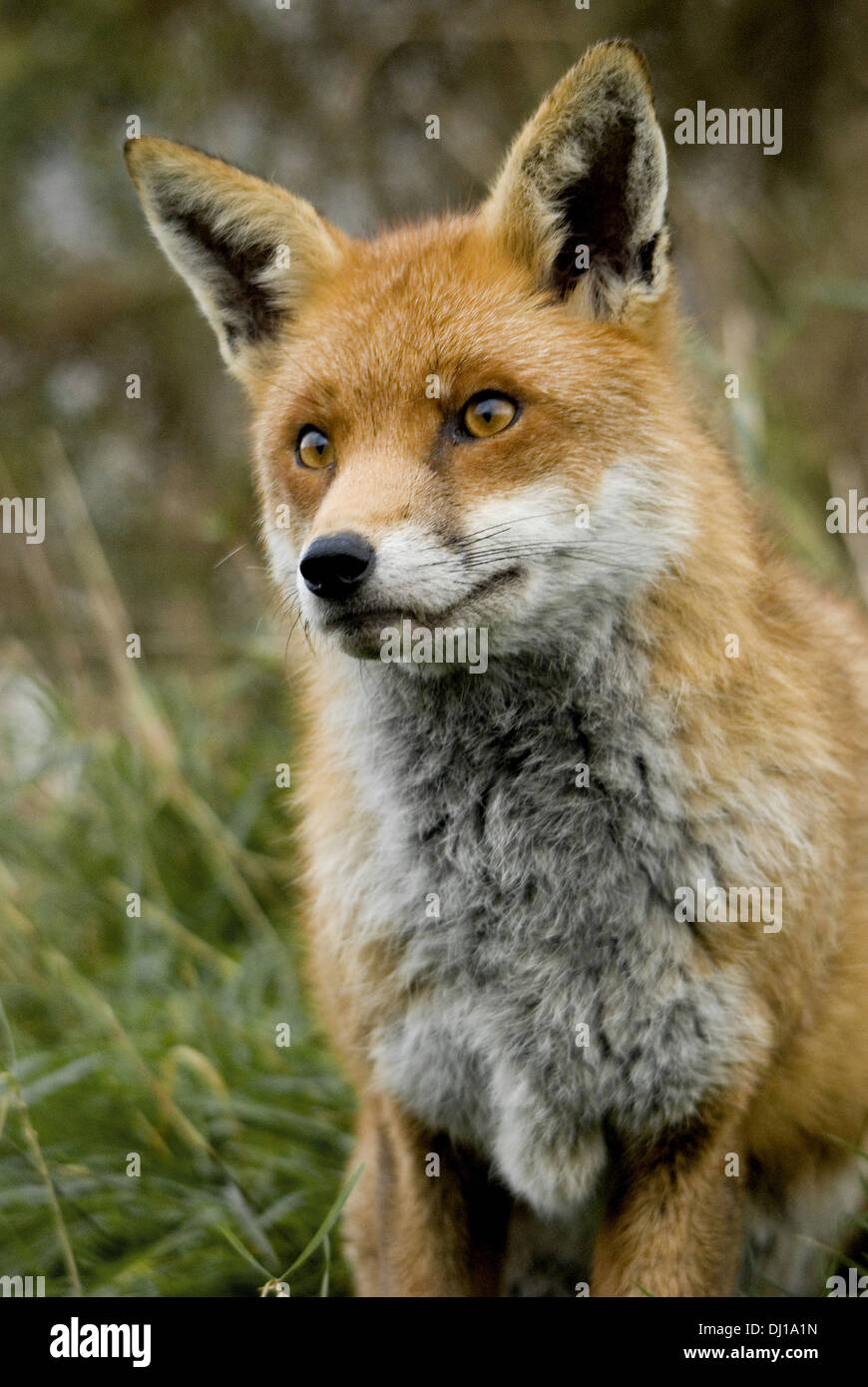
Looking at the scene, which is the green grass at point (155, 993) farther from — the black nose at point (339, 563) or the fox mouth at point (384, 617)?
the black nose at point (339, 563)

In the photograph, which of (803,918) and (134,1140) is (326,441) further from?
(134,1140)

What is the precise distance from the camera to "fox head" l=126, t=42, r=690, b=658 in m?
3.21

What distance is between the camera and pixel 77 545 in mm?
6465

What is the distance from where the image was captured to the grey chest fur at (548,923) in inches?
134

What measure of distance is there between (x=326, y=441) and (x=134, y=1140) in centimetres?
263

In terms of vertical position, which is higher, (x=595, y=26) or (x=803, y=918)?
(x=595, y=26)

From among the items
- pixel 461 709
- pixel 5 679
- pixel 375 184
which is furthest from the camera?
pixel 375 184

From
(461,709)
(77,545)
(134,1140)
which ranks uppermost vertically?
(77,545)

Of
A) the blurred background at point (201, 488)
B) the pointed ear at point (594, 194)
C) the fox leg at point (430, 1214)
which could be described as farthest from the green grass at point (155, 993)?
the pointed ear at point (594, 194)

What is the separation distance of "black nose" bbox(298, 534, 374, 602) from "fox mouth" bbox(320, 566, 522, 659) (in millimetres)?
85

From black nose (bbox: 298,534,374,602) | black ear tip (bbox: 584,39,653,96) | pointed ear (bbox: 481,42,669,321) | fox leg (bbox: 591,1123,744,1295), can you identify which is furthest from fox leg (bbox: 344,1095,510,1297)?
black ear tip (bbox: 584,39,653,96)

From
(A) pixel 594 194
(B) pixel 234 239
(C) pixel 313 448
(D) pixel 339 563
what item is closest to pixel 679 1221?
(D) pixel 339 563
